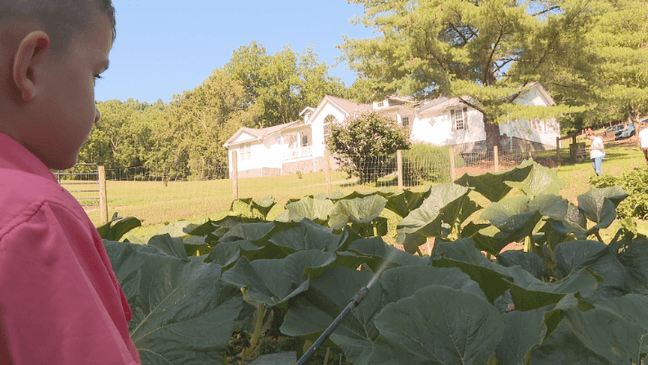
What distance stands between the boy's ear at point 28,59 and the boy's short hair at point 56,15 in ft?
0.07

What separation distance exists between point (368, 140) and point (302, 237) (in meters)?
20.1

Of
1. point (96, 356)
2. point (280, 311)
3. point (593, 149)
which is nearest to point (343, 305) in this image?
point (280, 311)

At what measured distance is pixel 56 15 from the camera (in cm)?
73

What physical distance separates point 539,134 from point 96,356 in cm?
3987

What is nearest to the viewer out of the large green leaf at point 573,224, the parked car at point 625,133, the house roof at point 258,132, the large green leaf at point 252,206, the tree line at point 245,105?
the large green leaf at point 573,224

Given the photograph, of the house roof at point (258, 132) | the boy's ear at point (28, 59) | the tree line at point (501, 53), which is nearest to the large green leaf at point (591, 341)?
the boy's ear at point (28, 59)

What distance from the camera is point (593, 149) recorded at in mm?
15844

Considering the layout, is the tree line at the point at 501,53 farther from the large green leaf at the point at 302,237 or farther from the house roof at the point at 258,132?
the house roof at the point at 258,132

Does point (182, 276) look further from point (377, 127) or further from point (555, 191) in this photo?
point (377, 127)

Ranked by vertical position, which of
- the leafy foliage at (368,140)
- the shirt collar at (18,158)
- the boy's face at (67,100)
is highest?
the leafy foliage at (368,140)

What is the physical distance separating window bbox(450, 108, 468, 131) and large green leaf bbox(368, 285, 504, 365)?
111ft

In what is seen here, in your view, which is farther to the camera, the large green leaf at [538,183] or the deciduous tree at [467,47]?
the deciduous tree at [467,47]

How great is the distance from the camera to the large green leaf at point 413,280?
0.92m

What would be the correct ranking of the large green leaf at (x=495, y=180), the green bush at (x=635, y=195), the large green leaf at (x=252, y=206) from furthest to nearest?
the green bush at (x=635, y=195) < the large green leaf at (x=252, y=206) < the large green leaf at (x=495, y=180)
